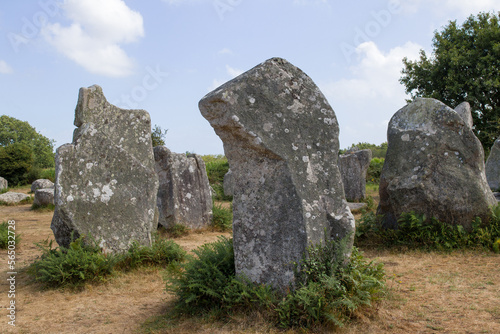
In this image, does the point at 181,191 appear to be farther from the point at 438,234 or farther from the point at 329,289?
the point at 329,289

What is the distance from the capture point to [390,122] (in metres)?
7.07

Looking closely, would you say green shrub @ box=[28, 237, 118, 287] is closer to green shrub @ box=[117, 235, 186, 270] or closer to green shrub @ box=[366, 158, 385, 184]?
green shrub @ box=[117, 235, 186, 270]

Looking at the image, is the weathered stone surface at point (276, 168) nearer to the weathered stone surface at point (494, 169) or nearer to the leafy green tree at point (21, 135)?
the weathered stone surface at point (494, 169)

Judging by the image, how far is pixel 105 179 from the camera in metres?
5.83

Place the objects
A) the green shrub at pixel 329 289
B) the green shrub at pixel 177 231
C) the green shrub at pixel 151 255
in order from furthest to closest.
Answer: the green shrub at pixel 177 231
the green shrub at pixel 151 255
the green shrub at pixel 329 289

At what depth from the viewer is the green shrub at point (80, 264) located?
5.12 metres

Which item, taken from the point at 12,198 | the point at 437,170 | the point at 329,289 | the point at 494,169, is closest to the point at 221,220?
the point at 437,170

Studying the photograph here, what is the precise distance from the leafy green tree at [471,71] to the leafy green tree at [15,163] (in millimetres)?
23178

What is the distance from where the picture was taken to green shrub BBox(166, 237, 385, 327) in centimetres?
337

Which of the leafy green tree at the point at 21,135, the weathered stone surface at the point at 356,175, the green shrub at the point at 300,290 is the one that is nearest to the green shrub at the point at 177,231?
the green shrub at the point at 300,290

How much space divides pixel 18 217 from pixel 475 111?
21144mm

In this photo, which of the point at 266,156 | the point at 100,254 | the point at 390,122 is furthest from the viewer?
the point at 390,122

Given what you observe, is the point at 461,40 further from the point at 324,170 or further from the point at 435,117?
the point at 324,170

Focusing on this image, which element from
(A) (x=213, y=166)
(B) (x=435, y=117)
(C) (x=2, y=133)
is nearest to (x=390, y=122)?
(B) (x=435, y=117)
